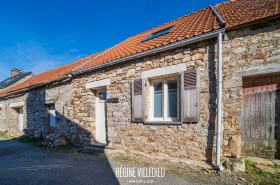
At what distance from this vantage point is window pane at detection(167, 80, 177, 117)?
169 inches

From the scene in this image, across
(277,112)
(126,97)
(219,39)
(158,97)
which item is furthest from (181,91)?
(277,112)

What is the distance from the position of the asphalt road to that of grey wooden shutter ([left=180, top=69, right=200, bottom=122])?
56.2 inches

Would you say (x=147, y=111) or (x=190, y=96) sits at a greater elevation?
(x=190, y=96)

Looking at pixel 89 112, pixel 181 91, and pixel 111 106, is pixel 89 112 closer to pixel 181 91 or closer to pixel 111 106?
pixel 111 106

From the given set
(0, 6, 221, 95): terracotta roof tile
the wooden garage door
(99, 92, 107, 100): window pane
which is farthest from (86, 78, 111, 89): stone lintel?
the wooden garage door

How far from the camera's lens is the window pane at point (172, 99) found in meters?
4.28

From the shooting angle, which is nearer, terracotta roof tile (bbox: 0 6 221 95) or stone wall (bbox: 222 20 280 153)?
stone wall (bbox: 222 20 280 153)

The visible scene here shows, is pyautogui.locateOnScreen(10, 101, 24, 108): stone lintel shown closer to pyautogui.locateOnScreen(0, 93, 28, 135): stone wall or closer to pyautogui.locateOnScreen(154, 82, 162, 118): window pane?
pyautogui.locateOnScreen(0, 93, 28, 135): stone wall

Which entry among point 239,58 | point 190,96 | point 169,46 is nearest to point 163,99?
point 190,96

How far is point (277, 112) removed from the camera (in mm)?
3436

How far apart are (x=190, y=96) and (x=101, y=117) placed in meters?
3.69

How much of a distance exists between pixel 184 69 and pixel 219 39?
1.01 m

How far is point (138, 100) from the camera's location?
462 centimetres

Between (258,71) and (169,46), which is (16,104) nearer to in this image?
(169,46)
